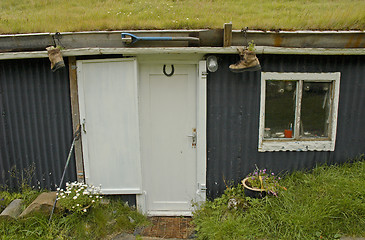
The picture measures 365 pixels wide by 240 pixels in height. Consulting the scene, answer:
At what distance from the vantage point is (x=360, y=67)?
13.1ft

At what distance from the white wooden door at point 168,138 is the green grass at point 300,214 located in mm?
648

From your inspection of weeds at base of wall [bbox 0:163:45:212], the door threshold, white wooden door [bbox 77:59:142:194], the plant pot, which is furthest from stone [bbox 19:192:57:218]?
the plant pot

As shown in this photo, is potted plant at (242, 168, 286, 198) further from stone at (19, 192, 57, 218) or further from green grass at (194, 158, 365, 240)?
stone at (19, 192, 57, 218)

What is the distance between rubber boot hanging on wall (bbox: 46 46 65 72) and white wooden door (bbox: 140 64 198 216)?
1.22 m

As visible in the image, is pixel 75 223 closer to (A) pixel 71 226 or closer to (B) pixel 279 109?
(A) pixel 71 226

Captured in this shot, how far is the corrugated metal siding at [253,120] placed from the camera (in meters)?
3.93

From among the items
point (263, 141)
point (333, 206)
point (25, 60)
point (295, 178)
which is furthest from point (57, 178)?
point (333, 206)

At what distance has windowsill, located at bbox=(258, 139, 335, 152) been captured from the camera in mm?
4094

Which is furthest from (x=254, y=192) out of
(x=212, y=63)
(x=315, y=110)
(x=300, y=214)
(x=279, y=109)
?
(x=212, y=63)

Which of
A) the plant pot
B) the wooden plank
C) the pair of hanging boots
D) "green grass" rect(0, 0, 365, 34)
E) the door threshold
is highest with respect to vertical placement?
"green grass" rect(0, 0, 365, 34)

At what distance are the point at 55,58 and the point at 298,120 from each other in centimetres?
404

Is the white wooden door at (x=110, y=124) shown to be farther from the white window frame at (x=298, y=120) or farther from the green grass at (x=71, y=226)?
the white window frame at (x=298, y=120)

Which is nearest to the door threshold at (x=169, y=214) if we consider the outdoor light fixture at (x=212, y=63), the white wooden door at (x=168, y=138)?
the white wooden door at (x=168, y=138)

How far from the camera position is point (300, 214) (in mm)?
3312
